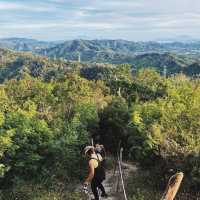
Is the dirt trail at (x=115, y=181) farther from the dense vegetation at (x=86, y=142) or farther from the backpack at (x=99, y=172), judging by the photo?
the backpack at (x=99, y=172)

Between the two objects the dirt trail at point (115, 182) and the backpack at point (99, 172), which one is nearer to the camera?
the backpack at point (99, 172)

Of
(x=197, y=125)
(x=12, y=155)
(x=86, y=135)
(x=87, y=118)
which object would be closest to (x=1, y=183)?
(x=12, y=155)

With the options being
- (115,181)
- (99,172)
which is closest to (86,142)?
(115,181)

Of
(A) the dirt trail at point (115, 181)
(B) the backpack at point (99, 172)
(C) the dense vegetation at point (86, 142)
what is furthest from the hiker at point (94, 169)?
(C) the dense vegetation at point (86, 142)

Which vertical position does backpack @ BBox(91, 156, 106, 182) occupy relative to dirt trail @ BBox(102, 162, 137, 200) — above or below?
above

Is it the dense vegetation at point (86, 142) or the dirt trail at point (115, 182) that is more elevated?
the dense vegetation at point (86, 142)

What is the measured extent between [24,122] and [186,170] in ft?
22.5

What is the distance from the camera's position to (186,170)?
14156 millimetres

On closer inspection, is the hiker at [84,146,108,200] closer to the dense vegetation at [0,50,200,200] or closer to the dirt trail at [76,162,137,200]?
the dirt trail at [76,162,137,200]

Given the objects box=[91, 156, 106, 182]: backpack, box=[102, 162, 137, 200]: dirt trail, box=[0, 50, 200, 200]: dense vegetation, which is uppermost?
Answer: box=[91, 156, 106, 182]: backpack

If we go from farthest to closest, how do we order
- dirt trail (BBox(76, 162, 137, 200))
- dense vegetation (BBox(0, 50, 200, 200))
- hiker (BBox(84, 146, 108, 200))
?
dense vegetation (BBox(0, 50, 200, 200))
dirt trail (BBox(76, 162, 137, 200))
hiker (BBox(84, 146, 108, 200))

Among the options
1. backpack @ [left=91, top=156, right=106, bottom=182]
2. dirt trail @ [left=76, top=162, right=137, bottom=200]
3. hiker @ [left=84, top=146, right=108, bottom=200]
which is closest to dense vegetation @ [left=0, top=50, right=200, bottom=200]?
dirt trail @ [left=76, top=162, right=137, bottom=200]

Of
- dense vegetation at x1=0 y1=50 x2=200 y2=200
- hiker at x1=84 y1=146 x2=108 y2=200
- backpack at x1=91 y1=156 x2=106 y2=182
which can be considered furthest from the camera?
dense vegetation at x1=0 y1=50 x2=200 y2=200

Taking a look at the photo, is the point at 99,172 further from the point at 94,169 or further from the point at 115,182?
the point at 115,182
